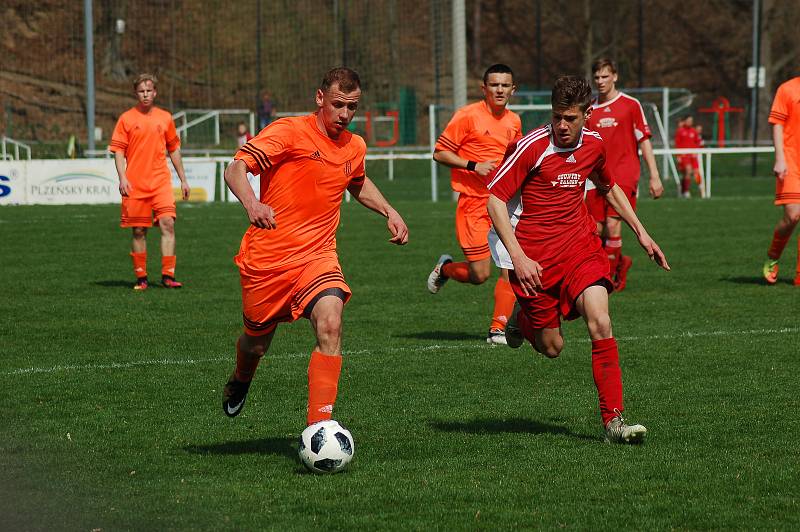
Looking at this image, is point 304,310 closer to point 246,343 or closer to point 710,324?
point 246,343

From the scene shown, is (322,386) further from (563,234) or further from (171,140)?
(171,140)

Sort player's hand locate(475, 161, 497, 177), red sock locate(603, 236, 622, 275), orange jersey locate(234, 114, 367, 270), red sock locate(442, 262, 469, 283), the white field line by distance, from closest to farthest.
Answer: orange jersey locate(234, 114, 367, 270), the white field line, player's hand locate(475, 161, 497, 177), red sock locate(442, 262, 469, 283), red sock locate(603, 236, 622, 275)

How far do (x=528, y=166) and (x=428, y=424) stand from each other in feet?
4.70

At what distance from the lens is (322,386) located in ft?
19.1

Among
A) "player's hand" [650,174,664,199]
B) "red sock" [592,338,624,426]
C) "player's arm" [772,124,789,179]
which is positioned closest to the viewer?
"red sock" [592,338,624,426]

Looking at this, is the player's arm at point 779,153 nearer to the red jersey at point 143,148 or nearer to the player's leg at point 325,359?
the red jersey at point 143,148

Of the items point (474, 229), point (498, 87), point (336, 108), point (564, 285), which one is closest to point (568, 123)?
point (564, 285)

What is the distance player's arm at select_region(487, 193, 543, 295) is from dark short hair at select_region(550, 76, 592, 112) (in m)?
0.57

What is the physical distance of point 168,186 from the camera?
44.2 ft

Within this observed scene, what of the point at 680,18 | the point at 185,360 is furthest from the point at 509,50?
the point at 185,360

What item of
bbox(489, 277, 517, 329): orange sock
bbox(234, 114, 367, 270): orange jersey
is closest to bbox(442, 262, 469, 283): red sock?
bbox(489, 277, 517, 329): orange sock

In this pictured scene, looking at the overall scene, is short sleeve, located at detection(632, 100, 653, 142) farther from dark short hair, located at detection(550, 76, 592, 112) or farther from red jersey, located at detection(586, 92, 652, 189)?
dark short hair, located at detection(550, 76, 592, 112)

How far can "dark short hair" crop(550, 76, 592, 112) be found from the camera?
20.6ft

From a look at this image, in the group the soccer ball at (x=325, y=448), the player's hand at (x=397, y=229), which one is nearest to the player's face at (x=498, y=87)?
the player's hand at (x=397, y=229)
